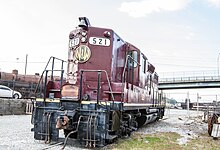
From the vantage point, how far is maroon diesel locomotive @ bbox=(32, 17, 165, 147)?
662 cm

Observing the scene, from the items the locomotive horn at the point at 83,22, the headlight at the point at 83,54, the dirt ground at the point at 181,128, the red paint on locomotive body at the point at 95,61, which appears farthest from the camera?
the dirt ground at the point at 181,128

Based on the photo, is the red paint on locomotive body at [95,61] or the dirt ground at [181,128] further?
the dirt ground at [181,128]

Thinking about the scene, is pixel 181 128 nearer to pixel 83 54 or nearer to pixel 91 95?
pixel 91 95

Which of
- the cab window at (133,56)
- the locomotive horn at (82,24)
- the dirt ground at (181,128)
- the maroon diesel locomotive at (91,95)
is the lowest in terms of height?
the dirt ground at (181,128)

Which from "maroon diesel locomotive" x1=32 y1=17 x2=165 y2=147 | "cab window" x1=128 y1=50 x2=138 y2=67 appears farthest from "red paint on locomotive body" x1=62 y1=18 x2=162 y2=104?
"cab window" x1=128 y1=50 x2=138 y2=67

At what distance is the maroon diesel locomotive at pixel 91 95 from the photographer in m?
6.62

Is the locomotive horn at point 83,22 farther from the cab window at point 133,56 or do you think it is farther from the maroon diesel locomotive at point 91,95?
the cab window at point 133,56

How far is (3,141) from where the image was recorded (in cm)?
711

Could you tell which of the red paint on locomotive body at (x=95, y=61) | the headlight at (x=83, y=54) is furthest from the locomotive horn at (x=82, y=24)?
the headlight at (x=83, y=54)

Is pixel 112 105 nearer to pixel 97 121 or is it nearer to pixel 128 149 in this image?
pixel 97 121

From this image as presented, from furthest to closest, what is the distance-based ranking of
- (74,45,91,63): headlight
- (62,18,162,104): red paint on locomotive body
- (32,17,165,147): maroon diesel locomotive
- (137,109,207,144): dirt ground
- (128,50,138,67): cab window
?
(137,109,207,144): dirt ground < (128,50,138,67): cab window < (74,45,91,63): headlight < (62,18,162,104): red paint on locomotive body < (32,17,165,147): maroon diesel locomotive

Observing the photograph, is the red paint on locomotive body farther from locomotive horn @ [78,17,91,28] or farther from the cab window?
the cab window

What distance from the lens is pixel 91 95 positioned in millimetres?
7633

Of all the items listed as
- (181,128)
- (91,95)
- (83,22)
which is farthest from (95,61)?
(181,128)
